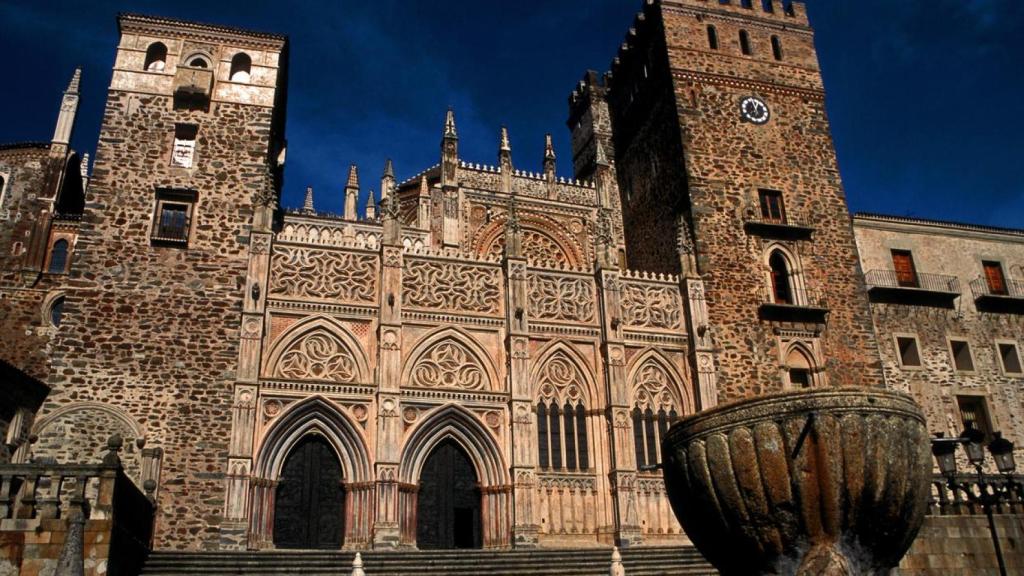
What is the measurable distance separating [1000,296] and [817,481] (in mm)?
25204

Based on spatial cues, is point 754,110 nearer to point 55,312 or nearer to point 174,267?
point 174,267

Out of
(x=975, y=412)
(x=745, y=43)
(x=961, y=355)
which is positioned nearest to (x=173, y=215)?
(x=745, y=43)

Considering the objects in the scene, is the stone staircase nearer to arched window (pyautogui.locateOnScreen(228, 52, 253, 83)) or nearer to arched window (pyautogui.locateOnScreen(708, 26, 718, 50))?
arched window (pyautogui.locateOnScreen(228, 52, 253, 83))

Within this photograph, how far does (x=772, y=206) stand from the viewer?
27.8 m

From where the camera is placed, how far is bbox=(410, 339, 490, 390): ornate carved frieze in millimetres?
22359

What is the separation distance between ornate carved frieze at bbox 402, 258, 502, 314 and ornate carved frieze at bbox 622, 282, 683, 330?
12.8ft

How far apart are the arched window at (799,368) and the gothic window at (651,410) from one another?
13.3 ft

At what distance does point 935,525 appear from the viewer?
61.6 ft

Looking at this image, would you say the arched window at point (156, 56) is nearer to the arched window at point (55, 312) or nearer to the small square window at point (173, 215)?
the small square window at point (173, 215)

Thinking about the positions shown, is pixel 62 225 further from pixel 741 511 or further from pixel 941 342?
pixel 941 342

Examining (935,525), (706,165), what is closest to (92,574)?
(935,525)

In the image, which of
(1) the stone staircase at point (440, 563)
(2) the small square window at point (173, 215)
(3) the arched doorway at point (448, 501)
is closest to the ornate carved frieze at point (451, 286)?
(3) the arched doorway at point (448, 501)

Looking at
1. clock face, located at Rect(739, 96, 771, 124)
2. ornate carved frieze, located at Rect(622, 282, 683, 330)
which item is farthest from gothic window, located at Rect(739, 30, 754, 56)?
ornate carved frieze, located at Rect(622, 282, 683, 330)

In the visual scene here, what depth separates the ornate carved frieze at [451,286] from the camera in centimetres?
2317
